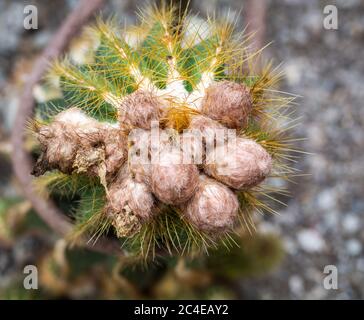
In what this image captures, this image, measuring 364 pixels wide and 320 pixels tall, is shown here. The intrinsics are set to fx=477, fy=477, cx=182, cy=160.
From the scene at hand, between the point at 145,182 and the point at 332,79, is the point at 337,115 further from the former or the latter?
the point at 145,182

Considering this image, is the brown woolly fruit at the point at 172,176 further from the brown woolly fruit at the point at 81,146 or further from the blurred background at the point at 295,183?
the blurred background at the point at 295,183

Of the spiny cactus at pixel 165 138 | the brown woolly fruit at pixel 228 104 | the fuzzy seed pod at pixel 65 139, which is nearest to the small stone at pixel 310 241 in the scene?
the spiny cactus at pixel 165 138

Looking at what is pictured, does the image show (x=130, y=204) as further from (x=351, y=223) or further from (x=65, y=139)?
(x=351, y=223)

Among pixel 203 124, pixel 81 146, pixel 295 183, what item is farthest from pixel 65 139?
pixel 295 183

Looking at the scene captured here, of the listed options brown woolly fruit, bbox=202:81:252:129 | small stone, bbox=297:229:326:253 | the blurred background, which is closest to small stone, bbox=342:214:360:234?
the blurred background

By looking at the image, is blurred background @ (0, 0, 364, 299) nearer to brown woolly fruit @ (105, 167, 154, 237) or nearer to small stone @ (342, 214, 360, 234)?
small stone @ (342, 214, 360, 234)

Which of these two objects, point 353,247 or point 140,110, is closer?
point 140,110
